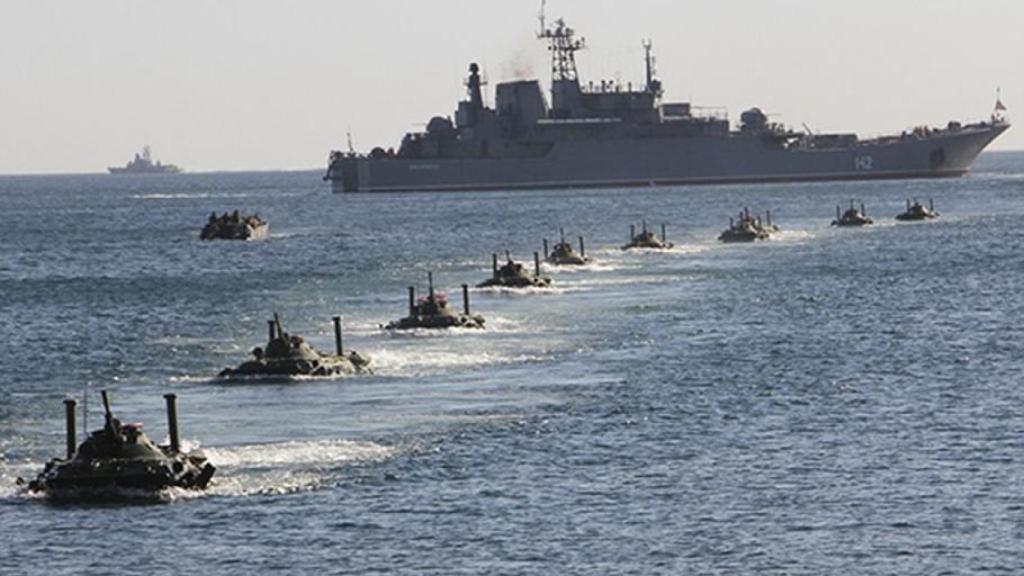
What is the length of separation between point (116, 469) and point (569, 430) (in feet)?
41.6

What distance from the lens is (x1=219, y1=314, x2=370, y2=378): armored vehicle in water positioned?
227 ft

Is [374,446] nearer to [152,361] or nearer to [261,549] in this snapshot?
[261,549]

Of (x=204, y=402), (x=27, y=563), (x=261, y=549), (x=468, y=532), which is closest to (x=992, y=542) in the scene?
(x=468, y=532)

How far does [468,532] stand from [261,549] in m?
3.90

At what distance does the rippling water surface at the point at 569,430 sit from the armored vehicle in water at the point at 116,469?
22.6 inches

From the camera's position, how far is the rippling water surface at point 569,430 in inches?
1690

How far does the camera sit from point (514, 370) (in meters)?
72.6

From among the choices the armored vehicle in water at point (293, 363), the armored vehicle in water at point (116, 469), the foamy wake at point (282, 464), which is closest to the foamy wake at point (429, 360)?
the armored vehicle in water at point (293, 363)

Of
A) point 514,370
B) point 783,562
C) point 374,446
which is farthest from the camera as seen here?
point 514,370

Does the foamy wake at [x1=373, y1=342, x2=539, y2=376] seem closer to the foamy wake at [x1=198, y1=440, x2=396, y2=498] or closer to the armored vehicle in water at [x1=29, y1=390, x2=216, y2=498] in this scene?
the foamy wake at [x1=198, y1=440, x2=396, y2=498]

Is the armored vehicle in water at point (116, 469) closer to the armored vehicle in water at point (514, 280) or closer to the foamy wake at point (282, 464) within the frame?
the foamy wake at point (282, 464)

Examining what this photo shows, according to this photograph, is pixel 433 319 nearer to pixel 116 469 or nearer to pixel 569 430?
pixel 569 430

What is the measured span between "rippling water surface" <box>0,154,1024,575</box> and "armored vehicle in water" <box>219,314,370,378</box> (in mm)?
985

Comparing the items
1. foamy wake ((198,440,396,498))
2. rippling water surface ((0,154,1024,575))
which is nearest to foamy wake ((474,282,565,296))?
rippling water surface ((0,154,1024,575))
